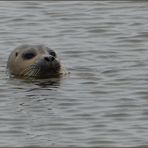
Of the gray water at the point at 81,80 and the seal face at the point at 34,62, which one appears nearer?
the gray water at the point at 81,80

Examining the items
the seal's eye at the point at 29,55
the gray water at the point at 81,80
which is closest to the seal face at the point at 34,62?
the seal's eye at the point at 29,55

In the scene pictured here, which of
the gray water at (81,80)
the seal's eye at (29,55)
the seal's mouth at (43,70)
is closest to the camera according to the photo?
the gray water at (81,80)

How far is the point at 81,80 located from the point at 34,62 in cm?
106

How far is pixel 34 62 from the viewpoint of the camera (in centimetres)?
1593

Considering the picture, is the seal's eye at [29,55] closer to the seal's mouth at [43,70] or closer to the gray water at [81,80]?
the seal's mouth at [43,70]

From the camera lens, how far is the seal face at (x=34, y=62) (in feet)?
51.4

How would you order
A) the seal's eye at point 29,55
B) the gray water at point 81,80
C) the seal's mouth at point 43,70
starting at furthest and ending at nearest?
the seal's eye at point 29,55 → the seal's mouth at point 43,70 → the gray water at point 81,80

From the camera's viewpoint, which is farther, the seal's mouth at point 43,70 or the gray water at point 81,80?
the seal's mouth at point 43,70

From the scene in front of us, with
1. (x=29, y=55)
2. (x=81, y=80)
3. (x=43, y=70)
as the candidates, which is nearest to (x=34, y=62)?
(x=43, y=70)

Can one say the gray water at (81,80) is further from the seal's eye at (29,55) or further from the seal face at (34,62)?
the seal's eye at (29,55)

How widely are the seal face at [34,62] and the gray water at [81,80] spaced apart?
0.23 meters

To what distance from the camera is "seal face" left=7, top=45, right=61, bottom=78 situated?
51.4 feet

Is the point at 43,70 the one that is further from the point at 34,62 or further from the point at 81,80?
the point at 81,80

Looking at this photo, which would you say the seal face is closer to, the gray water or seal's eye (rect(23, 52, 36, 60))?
seal's eye (rect(23, 52, 36, 60))
